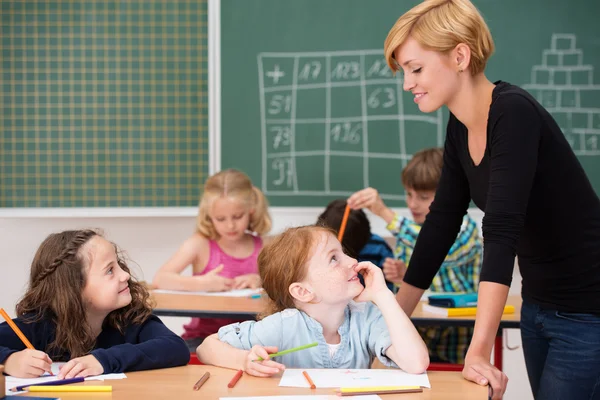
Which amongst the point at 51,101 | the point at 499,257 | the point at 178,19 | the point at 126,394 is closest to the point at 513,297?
the point at 499,257

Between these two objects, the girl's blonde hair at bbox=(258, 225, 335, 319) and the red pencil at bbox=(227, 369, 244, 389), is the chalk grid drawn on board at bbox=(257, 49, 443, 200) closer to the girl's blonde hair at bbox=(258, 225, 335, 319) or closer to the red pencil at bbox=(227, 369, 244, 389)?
the girl's blonde hair at bbox=(258, 225, 335, 319)

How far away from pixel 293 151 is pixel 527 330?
93.4 inches

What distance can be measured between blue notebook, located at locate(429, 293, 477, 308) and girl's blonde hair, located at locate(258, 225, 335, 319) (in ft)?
3.05

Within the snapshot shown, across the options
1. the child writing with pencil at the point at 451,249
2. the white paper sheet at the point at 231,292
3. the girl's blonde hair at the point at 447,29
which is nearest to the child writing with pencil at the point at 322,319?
the girl's blonde hair at the point at 447,29

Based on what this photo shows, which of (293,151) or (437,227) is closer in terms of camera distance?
(437,227)

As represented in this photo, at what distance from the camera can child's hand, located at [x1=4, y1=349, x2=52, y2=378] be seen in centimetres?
163

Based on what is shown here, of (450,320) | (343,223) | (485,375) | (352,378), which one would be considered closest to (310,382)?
(352,378)

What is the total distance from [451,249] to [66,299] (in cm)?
179

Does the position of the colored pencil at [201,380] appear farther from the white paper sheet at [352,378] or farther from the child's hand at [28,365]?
the child's hand at [28,365]

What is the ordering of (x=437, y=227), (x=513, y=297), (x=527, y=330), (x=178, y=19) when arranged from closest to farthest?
(x=527, y=330), (x=437, y=227), (x=513, y=297), (x=178, y=19)

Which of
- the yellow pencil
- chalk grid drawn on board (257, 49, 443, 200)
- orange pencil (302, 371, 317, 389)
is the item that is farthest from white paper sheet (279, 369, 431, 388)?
chalk grid drawn on board (257, 49, 443, 200)

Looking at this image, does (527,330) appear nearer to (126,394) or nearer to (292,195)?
(126,394)

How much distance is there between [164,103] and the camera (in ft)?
13.4

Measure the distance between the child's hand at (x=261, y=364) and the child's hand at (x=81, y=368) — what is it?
0.32 metres
